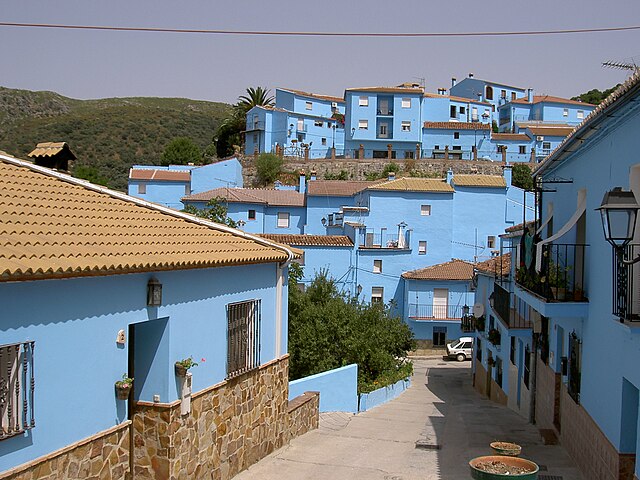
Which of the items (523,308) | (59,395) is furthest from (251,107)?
(59,395)

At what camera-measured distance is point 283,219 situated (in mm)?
54594

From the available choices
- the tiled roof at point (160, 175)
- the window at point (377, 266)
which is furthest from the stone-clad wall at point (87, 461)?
the tiled roof at point (160, 175)

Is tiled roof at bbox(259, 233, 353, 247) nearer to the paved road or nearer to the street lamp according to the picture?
the paved road

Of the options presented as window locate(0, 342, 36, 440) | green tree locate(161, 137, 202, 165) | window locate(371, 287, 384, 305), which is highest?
green tree locate(161, 137, 202, 165)

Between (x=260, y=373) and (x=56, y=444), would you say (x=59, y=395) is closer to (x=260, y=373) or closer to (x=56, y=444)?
(x=56, y=444)

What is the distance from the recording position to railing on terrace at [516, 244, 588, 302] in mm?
13242

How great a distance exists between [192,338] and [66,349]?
2879 millimetres

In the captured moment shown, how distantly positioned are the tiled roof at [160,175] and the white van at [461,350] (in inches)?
981

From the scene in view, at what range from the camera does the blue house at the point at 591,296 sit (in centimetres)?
990

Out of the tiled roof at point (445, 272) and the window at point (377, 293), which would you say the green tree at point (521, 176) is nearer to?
the tiled roof at point (445, 272)

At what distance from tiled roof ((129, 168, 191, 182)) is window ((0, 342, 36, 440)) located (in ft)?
167

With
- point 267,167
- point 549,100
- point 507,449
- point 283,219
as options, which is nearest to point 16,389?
point 507,449

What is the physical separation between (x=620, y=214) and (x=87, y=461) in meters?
6.93

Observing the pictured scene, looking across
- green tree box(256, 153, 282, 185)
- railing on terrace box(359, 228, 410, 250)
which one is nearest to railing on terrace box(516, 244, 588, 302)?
railing on terrace box(359, 228, 410, 250)
